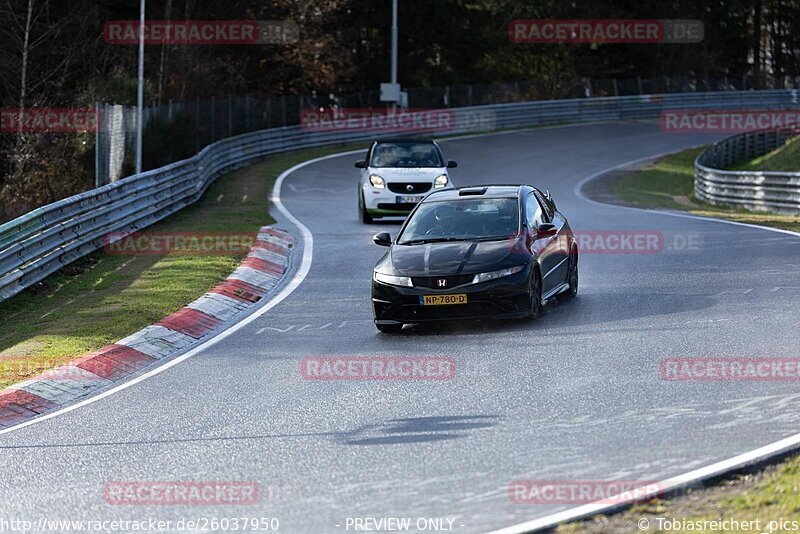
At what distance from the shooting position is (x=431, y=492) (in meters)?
7.67

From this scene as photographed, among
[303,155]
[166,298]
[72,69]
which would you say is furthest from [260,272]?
[72,69]

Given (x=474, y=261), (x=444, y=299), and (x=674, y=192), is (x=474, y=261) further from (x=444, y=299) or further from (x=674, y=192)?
(x=674, y=192)

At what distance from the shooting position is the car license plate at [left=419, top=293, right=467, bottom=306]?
43.8 ft

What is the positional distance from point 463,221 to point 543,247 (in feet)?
3.29

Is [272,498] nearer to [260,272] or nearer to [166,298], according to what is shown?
[166,298]

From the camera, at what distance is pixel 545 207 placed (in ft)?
52.3

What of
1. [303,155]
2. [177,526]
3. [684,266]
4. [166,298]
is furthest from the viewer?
[303,155]

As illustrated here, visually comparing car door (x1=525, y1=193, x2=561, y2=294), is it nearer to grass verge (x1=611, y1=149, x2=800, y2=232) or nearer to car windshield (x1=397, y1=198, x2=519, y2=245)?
car windshield (x1=397, y1=198, x2=519, y2=245)

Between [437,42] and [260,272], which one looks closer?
[260,272]

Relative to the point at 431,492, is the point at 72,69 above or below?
above

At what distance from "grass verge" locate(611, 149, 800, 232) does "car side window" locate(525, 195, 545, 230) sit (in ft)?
27.8

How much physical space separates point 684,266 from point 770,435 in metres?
9.36

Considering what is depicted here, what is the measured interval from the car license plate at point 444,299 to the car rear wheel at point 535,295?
0.79m

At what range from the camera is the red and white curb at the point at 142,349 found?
36.6 ft
